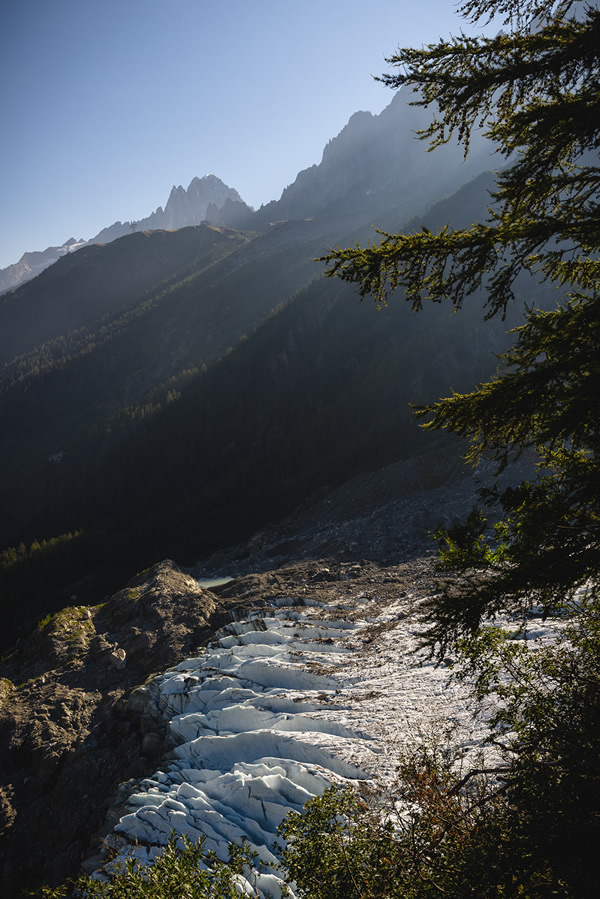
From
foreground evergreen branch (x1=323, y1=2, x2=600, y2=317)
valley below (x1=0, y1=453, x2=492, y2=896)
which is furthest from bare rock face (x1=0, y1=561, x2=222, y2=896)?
foreground evergreen branch (x1=323, y1=2, x2=600, y2=317)

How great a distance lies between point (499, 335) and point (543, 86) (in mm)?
78797

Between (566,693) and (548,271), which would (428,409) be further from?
(566,693)

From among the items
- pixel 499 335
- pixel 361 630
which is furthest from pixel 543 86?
pixel 499 335

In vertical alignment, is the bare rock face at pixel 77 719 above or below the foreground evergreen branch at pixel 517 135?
below

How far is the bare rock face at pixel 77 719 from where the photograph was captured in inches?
451

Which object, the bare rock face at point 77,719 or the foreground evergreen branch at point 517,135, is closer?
the foreground evergreen branch at point 517,135

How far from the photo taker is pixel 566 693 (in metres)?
5.70

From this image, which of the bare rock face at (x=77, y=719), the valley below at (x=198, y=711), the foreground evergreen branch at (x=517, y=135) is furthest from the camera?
the bare rock face at (x=77, y=719)

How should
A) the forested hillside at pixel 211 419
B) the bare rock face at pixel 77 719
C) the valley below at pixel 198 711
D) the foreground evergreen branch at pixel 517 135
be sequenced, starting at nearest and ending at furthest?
the foreground evergreen branch at pixel 517 135 < the valley below at pixel 198 711 < the bare rock face at pixel 77 719 < the forested hillside at pixel 211 419

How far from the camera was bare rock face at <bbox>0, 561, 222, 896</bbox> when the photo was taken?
11453 millimetres

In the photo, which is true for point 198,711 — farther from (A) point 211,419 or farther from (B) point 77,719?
(A) point 211,419

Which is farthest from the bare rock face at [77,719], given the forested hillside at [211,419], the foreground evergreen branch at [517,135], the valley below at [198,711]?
the forested hillside at [211,419]

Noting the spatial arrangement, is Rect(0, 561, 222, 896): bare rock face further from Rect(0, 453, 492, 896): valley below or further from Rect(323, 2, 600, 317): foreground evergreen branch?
Rect(323, 2, 600, 317): foreground evergreen branch

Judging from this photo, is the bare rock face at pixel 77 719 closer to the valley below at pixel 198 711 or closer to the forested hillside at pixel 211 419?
the valley below at pixel 198 711
